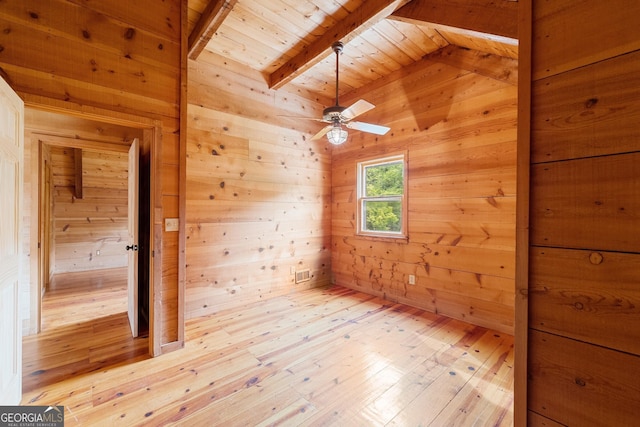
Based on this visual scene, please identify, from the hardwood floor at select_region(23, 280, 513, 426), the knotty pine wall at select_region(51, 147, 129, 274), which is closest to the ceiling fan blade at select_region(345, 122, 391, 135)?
the hardwood floor at select_region(23, 280, 513, 426)

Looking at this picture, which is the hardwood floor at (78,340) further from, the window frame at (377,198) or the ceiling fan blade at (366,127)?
the window frame at (377,198)

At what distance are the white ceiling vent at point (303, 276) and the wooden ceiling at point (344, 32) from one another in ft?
9.33

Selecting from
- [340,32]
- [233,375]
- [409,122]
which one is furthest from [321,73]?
[233,375]

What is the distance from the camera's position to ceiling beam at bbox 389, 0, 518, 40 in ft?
Answer: 5.83

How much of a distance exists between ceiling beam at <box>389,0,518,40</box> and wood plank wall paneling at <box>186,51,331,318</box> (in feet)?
6.98

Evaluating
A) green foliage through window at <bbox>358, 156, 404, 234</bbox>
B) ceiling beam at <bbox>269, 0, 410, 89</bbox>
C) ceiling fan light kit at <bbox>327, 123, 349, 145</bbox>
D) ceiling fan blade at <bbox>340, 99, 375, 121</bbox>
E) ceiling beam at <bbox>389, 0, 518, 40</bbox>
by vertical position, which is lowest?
green foliage through window at <bbox>358, 156, 404, 234</bbox>

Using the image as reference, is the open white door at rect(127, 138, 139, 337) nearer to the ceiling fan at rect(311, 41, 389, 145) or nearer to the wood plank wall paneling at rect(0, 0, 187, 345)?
the wood plank wall paneling at rect(0, 0, 187, 345)

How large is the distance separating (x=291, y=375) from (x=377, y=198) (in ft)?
8.88

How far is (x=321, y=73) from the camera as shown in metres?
3.85

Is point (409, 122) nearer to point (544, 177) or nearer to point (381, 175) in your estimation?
point (381, 175)

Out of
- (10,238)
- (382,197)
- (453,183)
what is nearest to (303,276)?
(382,197)

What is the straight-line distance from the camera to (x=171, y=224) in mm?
2482

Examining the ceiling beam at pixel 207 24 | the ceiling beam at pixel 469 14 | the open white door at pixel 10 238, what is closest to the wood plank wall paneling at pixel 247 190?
the ceiling beam at pixel 207 24

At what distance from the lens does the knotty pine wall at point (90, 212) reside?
5.59 metres
